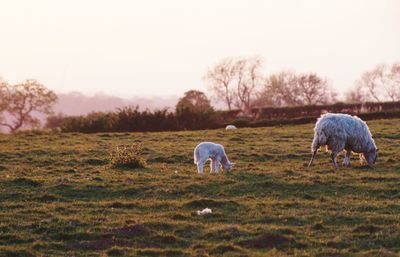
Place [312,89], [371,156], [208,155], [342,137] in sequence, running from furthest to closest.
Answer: [312,89] < [371,156] < [342,137] < [208,155]

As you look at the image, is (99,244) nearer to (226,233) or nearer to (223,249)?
(223,249)

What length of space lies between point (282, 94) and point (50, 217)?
101m

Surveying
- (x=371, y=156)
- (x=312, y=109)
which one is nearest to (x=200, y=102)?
(x=312, y=109)

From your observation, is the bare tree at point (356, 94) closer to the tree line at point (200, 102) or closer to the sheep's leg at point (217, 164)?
the tree line at point (200, 102)

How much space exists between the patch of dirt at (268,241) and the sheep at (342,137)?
11.9 m

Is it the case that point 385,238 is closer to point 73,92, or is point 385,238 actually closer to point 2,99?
point 2,99

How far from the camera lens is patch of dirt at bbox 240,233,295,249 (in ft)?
50.9

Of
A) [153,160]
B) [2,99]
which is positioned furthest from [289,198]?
[2,99]

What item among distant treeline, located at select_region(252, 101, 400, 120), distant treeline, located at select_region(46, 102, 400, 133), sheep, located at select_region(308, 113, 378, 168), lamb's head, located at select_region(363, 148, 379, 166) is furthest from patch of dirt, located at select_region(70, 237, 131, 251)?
distant treeline, located at select_region(252, 101, 400, 120)

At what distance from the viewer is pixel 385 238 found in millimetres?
15773

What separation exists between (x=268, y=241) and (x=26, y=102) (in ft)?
257

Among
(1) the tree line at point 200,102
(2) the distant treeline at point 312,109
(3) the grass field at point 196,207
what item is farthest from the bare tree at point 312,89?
(3) the grass field at point 196,207

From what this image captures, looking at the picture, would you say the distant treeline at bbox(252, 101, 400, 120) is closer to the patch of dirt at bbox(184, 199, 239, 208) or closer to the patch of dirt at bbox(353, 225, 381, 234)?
the patch of dirt at bbox(184, 199, 239, 208)

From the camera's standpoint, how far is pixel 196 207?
64.6ft
